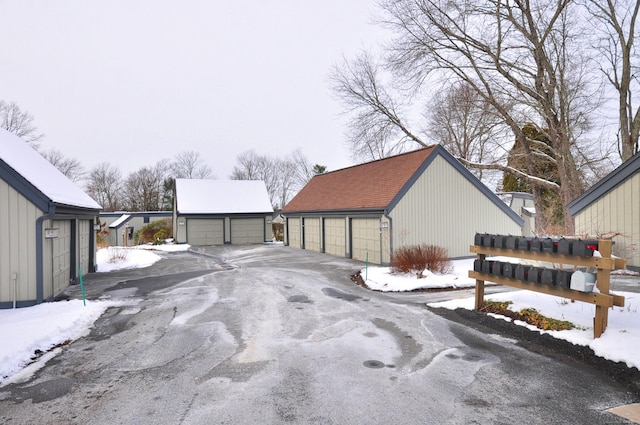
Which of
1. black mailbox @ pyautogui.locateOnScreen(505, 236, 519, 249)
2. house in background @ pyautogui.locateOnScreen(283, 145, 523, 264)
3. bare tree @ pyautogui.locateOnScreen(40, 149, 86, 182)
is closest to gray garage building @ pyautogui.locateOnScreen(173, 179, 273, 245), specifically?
house in background @ pyautogui.locateOnScreen(283, 145, 523, 264)

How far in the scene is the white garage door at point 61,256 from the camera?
10.5 metres

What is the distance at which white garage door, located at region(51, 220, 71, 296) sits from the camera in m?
10.5

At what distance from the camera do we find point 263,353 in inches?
228

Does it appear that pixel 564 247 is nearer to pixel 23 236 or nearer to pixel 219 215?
pixel 23 236

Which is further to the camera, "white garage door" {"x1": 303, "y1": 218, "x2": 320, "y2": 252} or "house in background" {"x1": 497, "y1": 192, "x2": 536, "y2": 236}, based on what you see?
"house in background" {"x1": 497, "y1": 192, "x2": 536, "y2": 236}

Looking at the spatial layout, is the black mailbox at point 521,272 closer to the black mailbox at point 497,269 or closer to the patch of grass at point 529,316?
the black mailbox at point 497,269

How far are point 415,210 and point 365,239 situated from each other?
2778 millimetres

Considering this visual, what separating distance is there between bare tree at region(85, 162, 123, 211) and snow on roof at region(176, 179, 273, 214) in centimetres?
3076

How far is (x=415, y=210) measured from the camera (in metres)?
17.0

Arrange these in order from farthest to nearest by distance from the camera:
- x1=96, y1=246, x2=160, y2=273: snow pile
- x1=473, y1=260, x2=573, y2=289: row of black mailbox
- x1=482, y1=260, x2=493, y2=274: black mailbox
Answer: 1. x1=96, y1=246, x2=160, y2=273: snow pile
2. x1=482, y1=260, x2=493, y2=274: black mailbox
3. x1=473, y1=260, x2=573, y2=289: row of black mailbox

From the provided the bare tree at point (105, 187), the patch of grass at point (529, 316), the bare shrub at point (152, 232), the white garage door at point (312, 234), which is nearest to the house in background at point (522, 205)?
the white garage door at point (312, 234)

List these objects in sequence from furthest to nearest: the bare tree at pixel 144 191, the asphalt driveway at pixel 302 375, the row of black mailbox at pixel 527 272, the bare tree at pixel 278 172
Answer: the bare tree at pixel 278 172, the bare tree at pixel 144 191, the row of black mailbox at pixel 527 272, the asphalt driveway at pixel 302 375

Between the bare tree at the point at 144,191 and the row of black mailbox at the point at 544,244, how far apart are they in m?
55.1

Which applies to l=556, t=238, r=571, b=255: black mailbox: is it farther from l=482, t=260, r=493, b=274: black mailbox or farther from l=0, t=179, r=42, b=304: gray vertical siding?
l=0, t=179, r=42, b=304: gray vertical siding
